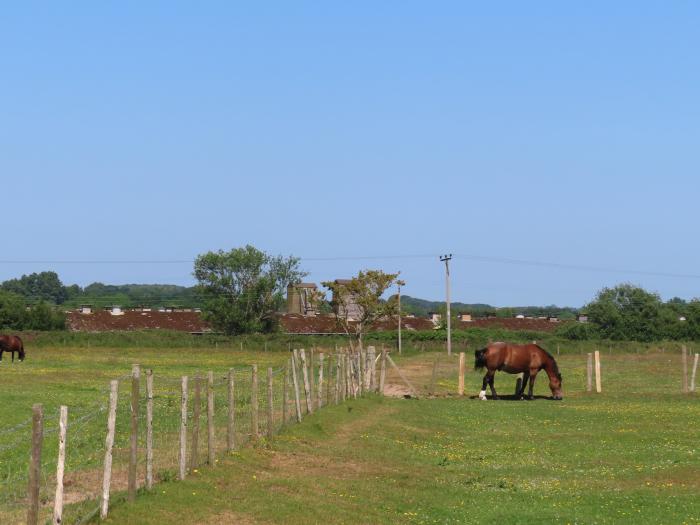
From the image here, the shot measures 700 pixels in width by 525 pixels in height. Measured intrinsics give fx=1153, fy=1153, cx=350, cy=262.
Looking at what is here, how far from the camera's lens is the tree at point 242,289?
139 meters

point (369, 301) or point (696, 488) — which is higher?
point (369, 301)

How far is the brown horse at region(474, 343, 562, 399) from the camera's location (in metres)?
47.5

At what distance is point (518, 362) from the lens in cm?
4803

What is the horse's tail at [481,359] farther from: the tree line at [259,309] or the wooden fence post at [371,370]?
the tree line at [259,309]

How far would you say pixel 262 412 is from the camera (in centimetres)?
3288

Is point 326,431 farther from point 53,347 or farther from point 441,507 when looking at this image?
point 53,347

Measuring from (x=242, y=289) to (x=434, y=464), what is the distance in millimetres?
118884

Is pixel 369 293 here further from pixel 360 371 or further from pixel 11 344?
pixel 360 371

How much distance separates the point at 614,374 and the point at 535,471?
42509 millimetres

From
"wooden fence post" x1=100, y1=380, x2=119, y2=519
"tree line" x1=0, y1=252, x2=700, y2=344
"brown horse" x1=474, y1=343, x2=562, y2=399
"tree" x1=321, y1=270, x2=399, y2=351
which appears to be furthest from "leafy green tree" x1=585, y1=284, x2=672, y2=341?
"wooden fence post" x1=100, y1=380, x2=119, y2=519

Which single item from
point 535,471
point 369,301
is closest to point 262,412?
point 535,471

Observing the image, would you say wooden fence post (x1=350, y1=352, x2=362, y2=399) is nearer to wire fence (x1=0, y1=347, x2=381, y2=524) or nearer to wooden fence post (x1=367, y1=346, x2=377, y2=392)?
wooden fence post (x1=367, y1=346, x2=377, y2=392)

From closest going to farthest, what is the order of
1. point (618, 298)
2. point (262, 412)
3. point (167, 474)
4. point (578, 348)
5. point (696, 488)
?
point (167, 474) → point (696, 488) → point (262, 412) → point (578, 348) → point (618, 298)

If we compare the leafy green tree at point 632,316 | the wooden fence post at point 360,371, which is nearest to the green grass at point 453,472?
the wooden fence post at point 360,371
